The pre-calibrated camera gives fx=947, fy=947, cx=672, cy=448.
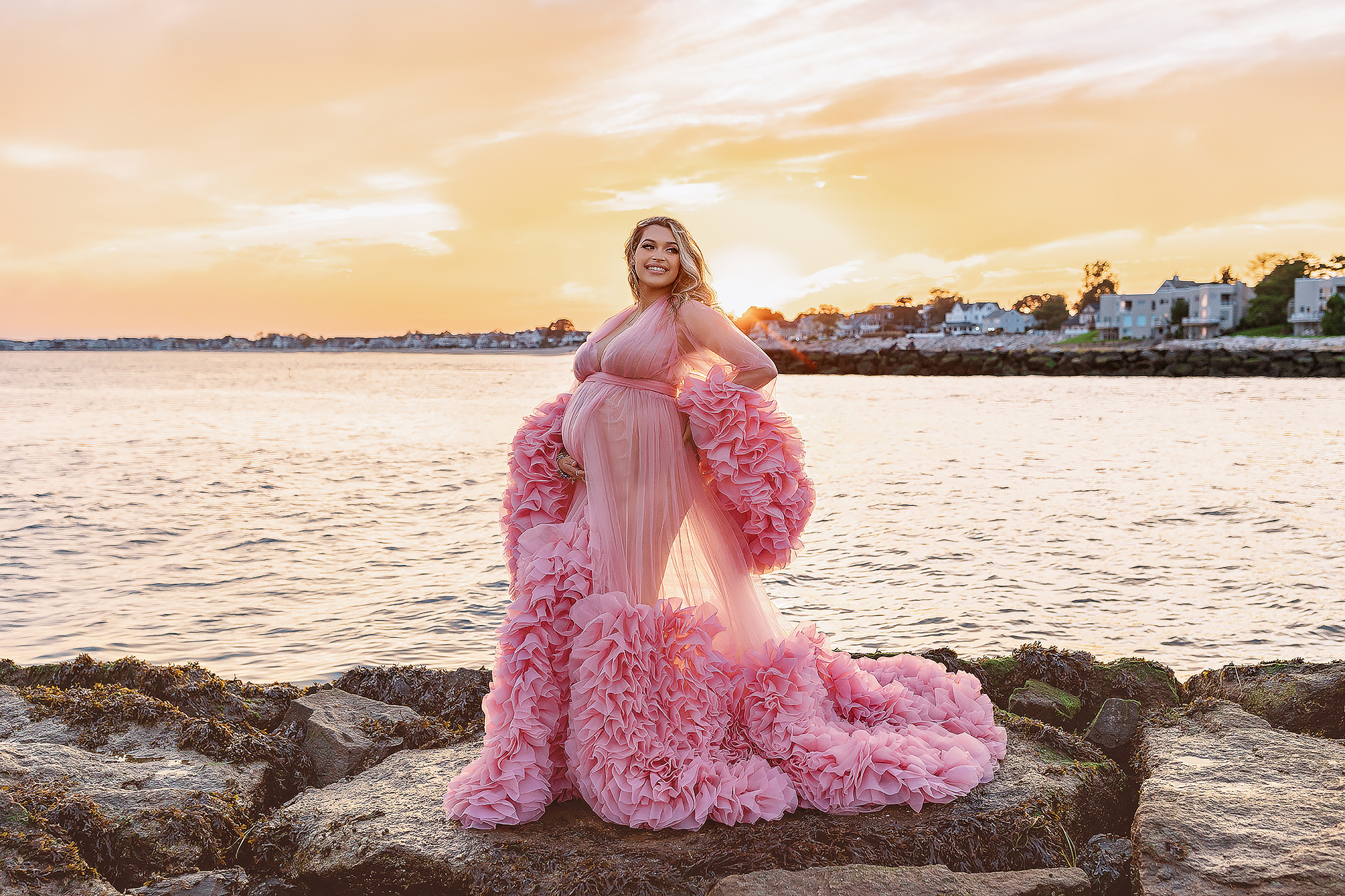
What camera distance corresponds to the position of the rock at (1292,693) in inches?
187

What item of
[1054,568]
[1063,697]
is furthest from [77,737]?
[1054,568]

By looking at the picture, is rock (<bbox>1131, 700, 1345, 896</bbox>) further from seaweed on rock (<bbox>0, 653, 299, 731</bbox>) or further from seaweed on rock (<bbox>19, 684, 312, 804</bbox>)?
seaweed on rock (<bbox>0, 653, 299, 731</bbox>)

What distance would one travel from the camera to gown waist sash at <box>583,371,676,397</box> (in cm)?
409

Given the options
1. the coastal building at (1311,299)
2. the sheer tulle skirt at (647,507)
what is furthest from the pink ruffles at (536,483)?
the coastal building at (1311,299)

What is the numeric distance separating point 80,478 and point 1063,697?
18372 millimetres

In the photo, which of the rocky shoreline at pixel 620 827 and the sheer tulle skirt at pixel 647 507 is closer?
the rocky shoreline at pixel 620 827

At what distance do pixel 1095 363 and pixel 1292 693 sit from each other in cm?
5568

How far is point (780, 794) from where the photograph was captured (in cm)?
378

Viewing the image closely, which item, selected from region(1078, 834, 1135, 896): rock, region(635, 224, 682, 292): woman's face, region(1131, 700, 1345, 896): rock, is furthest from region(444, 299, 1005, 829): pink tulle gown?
region(1131, 700, 1345, 896): rock

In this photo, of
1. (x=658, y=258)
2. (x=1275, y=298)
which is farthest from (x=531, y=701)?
(x=1275, y=298)

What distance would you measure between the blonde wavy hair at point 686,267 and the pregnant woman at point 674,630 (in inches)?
0.4

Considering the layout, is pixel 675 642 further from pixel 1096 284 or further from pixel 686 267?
pixel 1096 284

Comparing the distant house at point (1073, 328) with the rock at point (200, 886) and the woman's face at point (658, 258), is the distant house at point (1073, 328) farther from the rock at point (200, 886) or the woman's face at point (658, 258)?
the rock at point (200, 886)

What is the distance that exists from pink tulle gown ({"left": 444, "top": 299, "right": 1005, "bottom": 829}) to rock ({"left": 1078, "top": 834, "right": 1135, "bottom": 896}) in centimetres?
49
